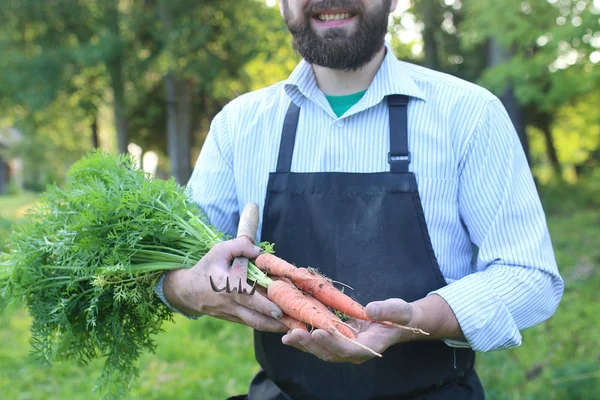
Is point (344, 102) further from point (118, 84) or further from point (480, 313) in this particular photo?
point (118, 84)

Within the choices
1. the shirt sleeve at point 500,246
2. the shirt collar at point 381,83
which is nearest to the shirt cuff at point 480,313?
the shirt sleeve at point 500,246

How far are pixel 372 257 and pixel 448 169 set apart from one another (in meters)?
0.39

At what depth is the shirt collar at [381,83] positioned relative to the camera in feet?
6.96

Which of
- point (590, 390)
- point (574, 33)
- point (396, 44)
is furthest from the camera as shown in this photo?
point (396, 44)

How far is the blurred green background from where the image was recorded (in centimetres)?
495

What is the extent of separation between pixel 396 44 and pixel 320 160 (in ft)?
42.0

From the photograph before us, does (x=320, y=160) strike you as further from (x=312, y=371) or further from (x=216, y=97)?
(x=216, y=97)

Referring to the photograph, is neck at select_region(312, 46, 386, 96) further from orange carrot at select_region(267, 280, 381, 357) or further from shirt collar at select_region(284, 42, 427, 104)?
orange carrot at select_region(267, 280, 381, 357)

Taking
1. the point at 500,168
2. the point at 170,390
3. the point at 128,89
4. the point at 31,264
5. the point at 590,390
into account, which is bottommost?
the point at 170,390

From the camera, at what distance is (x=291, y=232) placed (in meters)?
2.12

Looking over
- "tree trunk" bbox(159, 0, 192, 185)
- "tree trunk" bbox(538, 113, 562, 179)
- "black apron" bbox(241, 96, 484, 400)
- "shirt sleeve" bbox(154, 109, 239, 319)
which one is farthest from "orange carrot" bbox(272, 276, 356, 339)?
"tree trunk" bbox(538, 113, 562, 179)

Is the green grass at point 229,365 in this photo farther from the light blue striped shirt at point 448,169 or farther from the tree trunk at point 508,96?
the tree trunk at point 508,96

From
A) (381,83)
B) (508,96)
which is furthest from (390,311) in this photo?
(508,96)

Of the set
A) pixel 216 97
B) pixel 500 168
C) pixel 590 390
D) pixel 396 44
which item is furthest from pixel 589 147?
pixel 500 168
